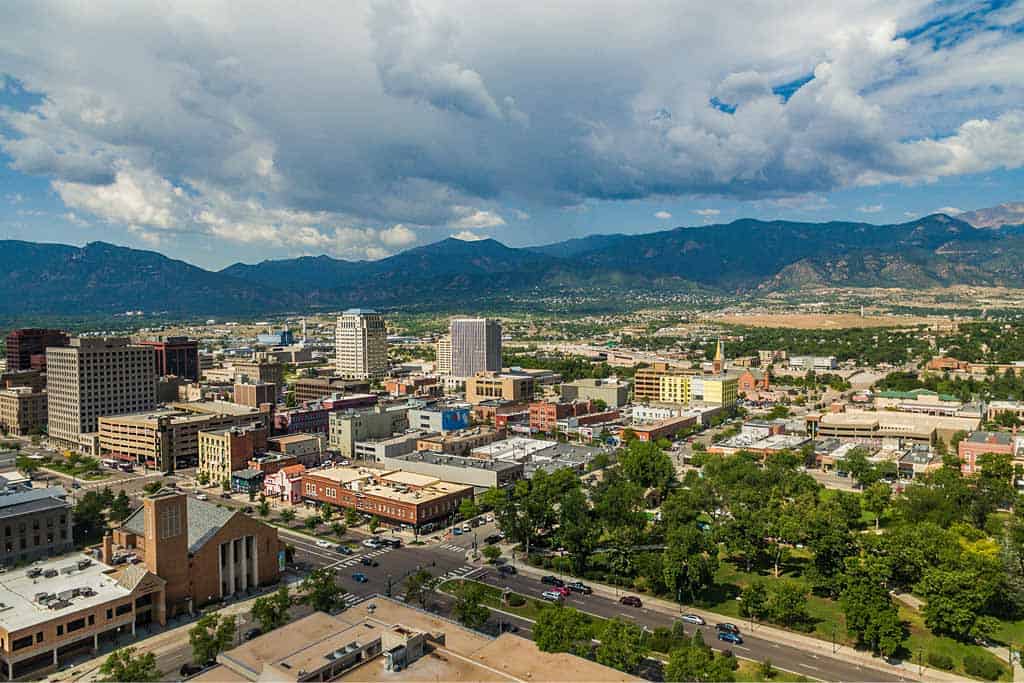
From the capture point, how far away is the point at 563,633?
34375mm

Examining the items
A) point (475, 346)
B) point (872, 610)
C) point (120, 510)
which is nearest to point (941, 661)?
point (872, 610)

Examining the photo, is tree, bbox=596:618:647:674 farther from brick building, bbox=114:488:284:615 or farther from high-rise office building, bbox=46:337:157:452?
high-rise office building, bbox=46:337:157:452

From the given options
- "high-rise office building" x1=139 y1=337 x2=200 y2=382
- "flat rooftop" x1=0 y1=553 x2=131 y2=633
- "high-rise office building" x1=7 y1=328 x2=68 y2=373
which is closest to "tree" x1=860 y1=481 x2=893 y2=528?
"flat rooftop" x1=0 y1=553 x2=131 y2=633

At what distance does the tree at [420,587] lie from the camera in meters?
43.4

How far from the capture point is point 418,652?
29734mm

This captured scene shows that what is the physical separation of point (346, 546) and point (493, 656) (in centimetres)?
2897

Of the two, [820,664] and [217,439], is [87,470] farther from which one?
[820,664]

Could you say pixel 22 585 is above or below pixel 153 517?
below

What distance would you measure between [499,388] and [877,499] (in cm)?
7129

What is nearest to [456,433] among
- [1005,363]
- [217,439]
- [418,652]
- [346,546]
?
[217,439]

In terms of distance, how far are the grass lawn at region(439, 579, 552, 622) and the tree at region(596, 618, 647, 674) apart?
8.72 metres

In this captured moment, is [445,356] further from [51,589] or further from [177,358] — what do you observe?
[51,589]

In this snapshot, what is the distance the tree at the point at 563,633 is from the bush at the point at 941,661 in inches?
748

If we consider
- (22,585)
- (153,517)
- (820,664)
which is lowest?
(820,664)
